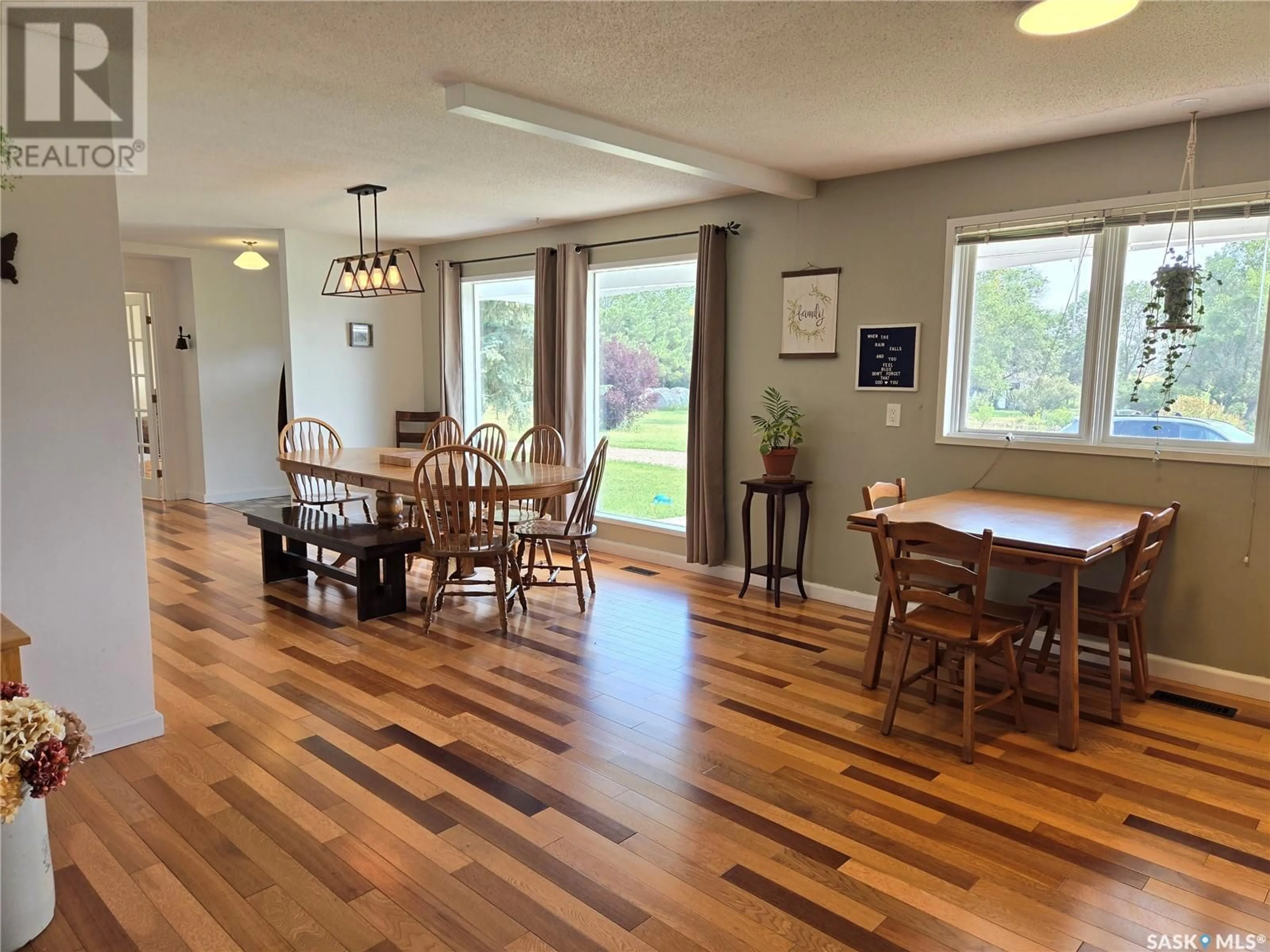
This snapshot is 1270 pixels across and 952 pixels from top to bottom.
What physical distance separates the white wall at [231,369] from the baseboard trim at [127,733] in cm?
541

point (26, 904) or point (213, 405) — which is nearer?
point (26, 904)

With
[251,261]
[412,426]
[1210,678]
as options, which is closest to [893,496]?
[1210,678]

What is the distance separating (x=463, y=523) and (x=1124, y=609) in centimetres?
290

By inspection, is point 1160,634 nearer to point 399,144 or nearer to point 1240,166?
point 1240,166

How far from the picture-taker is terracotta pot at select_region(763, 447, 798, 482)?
A: 15.2 ft

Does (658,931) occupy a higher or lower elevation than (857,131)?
lower

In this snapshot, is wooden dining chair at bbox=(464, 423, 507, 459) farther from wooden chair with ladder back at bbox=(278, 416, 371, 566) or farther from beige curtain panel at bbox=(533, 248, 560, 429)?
wooden chair with ladder back at bbox=(278, 416, 371, 566)

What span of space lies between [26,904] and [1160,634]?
13.5 ft

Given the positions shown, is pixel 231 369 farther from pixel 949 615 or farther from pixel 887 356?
pixel 949 615

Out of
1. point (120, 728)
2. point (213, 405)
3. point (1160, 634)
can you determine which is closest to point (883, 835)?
point (1160, 634)

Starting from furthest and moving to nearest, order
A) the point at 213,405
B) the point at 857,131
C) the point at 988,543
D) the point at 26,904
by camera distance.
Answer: the point at 213,405 < the point at 857,131 < the point at 988,543 < the point at 26,904

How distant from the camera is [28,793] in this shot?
1783 millimetres

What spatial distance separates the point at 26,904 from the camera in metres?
1.87

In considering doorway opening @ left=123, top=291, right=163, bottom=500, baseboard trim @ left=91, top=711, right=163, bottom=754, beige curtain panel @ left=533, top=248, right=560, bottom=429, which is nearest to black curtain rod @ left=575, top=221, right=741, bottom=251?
beige curtain panel @ left=533, top=248, right=560, bottom=429
